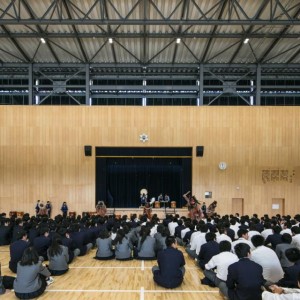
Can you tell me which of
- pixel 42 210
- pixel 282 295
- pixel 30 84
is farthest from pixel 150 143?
pixel 282 295

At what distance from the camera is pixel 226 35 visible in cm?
1952

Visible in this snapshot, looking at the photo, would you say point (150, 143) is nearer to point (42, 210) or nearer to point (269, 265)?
point (42, 210)

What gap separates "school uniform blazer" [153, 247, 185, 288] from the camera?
6.77 m

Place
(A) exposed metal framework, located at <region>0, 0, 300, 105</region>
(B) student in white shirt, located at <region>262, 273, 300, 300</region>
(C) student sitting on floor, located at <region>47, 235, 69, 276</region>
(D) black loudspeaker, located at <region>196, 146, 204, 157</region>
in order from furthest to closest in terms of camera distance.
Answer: (D) black loudspeaker, located at <region>196, 146, 204, 157</region>
(A) exposed metal framework, located at <region>0, 0, 300, 105</region>
(C) student sitting on floor, located at <region>47, 235, 69, 276</region>
(B) student in white shirt, located at <region>262, 273, 300, 300</region>

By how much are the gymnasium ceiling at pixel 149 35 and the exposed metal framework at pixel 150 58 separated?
0.06 metres

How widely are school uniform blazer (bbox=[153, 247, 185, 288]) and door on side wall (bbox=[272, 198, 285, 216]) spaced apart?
1505cm

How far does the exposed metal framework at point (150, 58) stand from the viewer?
18297 millimetres

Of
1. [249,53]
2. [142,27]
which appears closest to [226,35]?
[249,53]

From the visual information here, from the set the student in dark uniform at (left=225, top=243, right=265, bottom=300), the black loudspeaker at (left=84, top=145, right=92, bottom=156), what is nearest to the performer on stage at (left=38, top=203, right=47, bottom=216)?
the black loudspeaker at (left=84, top=145, right=92, bottom=156)

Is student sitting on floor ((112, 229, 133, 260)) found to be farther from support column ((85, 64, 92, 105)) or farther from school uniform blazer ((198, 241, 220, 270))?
support column ((85, 64, 92, 105))

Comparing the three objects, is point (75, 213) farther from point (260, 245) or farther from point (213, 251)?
point (260, 245)

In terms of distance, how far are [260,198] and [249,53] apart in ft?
30.7

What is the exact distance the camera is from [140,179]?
22.8m

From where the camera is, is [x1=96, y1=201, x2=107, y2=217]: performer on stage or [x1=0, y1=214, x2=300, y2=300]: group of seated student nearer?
[x1=0, y1=214, x2=300, y2=300]: group of seated student
